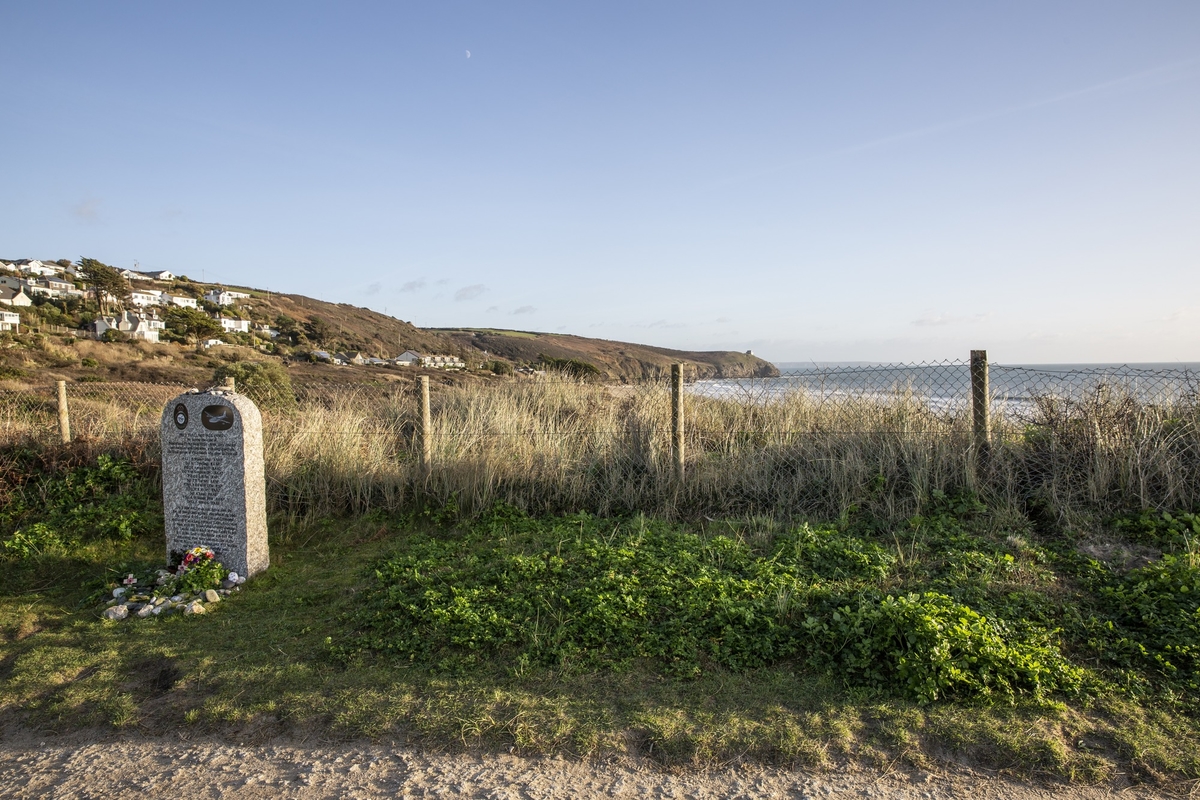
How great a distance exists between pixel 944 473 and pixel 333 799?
258 inches

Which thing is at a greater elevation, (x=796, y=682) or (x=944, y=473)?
(x=944, y=473)

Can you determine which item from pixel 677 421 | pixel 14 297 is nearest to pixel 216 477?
pixel 677 421

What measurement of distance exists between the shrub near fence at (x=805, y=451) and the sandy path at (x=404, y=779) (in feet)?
13.2

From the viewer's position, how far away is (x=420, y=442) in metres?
8.24

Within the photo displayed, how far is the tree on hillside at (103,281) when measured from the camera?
2167 inches

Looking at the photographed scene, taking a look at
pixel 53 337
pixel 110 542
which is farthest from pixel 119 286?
pixel 110 542

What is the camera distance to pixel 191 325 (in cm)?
4566

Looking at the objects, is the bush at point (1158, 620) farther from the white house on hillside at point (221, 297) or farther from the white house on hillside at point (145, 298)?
the white house on hillside at point (221, 297)

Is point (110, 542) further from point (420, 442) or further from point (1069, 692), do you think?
point (1069, 692)

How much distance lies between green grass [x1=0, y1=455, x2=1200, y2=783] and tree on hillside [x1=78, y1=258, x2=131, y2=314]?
6152 cm

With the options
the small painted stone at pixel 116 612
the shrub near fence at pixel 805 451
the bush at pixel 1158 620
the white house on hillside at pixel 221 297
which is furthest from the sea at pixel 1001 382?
the white house on hillside at pixel 221 297

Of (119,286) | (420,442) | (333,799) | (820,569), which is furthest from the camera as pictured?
(119,286)

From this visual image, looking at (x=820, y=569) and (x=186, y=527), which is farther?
(x=186, y=527)

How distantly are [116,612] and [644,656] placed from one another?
4247mm
